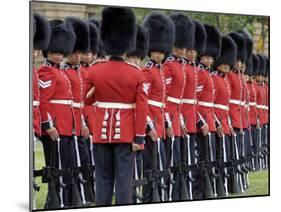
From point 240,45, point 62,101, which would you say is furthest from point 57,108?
point 240,45

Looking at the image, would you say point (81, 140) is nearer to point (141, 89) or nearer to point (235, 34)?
point (141, 89)

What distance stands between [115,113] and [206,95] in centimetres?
122

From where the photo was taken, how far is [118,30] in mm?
7555

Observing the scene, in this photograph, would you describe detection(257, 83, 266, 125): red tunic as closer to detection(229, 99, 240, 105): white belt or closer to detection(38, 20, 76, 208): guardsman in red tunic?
detection(229, 99, 240, 105): white belt

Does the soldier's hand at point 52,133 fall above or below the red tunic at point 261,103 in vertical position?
below

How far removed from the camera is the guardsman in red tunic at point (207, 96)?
8.23 m

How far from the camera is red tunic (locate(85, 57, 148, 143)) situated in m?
7.41

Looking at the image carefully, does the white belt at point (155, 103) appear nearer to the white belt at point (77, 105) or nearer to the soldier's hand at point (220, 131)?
the white belt at point (77, 105)

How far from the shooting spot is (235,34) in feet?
27.6

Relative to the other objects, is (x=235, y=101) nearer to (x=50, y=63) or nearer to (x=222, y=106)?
(x=222, y=106)

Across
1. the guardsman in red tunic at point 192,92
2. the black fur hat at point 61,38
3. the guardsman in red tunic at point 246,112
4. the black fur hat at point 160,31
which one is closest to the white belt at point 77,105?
the black fur hat at point 61,38

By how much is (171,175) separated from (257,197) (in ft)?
3.65

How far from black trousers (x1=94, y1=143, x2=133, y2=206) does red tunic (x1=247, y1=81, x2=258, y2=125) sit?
5.58 feet

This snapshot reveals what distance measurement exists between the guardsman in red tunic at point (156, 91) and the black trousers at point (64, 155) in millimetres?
691
